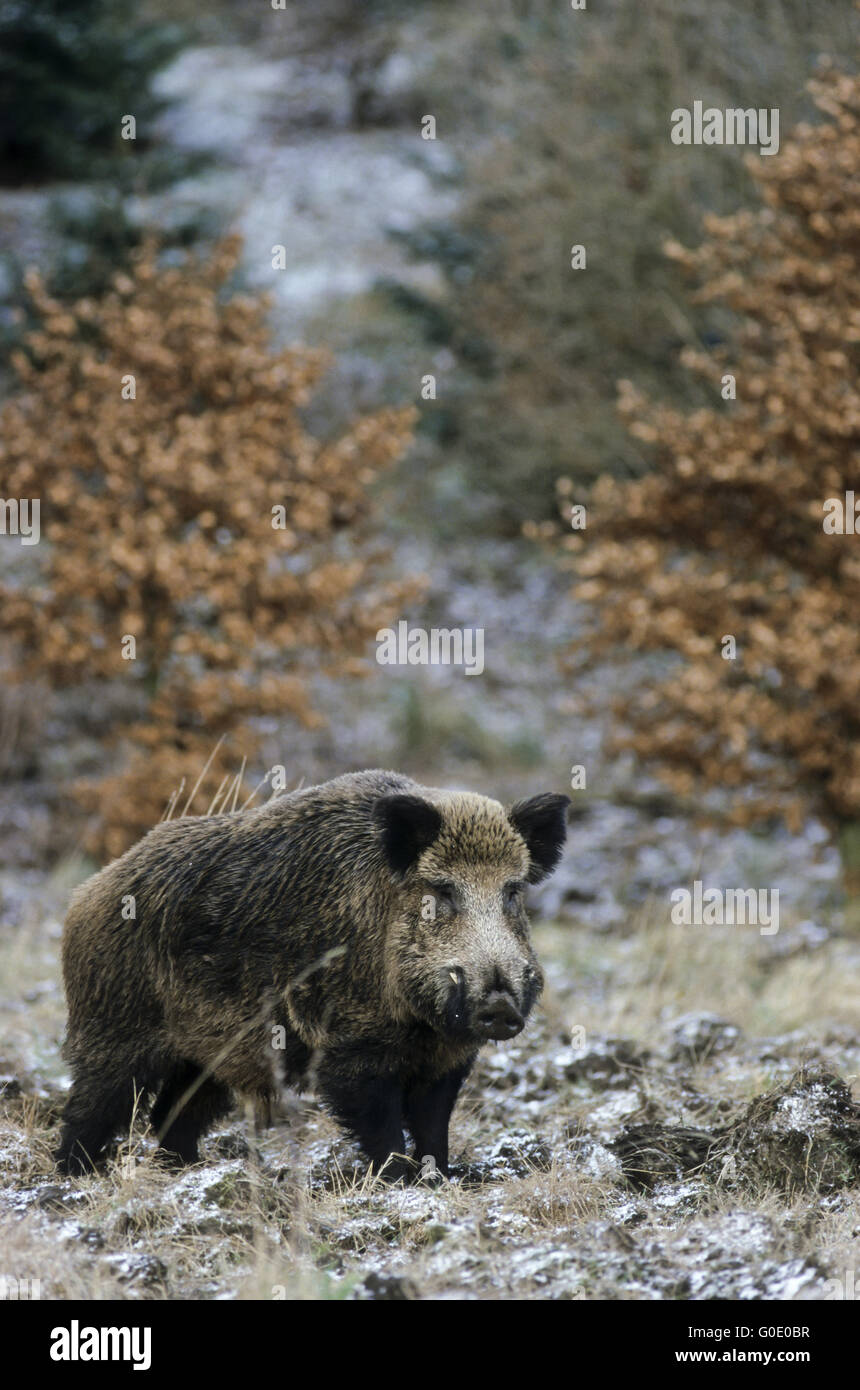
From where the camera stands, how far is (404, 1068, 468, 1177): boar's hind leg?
530 centimetres

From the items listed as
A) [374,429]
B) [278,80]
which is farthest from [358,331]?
[374,429]

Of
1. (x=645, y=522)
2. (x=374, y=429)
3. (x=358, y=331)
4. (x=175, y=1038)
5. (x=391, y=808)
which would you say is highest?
(x=358, y=331)

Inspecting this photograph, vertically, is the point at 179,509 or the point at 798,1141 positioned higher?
the point at 179,509

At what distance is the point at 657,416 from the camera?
39.7 feet

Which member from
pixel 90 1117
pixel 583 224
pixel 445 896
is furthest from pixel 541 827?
pixel 583 224

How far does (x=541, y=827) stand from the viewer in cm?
539

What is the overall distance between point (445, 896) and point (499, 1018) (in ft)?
1.79

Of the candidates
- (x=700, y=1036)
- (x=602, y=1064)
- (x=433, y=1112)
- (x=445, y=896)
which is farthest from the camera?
(x=700, y=1036)

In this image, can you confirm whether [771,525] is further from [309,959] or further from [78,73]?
[78,73]

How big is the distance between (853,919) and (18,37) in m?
16.5

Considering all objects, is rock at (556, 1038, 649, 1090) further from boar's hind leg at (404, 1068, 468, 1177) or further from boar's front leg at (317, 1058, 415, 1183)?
boar's front leg at (317, 1058, 415, 1183)

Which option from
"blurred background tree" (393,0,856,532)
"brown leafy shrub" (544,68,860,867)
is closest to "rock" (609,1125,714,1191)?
"brown leafy shrub" (544,68,860,867)
